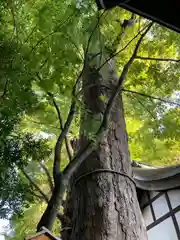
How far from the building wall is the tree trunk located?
4.78 feet

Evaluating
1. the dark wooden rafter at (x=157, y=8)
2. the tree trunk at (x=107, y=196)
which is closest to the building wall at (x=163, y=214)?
the tree trunk at (x=107, y=196)

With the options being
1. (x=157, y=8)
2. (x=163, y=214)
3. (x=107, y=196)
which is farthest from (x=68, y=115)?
(x=163, y=214)

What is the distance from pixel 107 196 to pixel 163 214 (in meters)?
1.94

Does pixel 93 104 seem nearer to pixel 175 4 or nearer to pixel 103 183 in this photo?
pixel 103 183

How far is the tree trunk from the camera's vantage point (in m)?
2.04

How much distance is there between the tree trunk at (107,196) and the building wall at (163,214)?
4.78 ft

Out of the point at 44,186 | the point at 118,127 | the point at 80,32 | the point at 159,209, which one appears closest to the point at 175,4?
the point at 80,32

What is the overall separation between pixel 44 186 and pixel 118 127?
99.3 inches

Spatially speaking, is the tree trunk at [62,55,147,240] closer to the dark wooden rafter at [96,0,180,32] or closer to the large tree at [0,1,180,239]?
the large tree at [0,1,180,239]

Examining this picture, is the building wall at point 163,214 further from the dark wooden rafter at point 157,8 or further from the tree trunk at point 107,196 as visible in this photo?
the dark wooden rafter at point 157,8

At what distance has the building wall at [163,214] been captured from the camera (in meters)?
3.63

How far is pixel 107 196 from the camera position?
7.25 feet

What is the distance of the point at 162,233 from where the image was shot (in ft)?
12.3

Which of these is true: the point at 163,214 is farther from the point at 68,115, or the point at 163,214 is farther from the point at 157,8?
the point at 157,8
